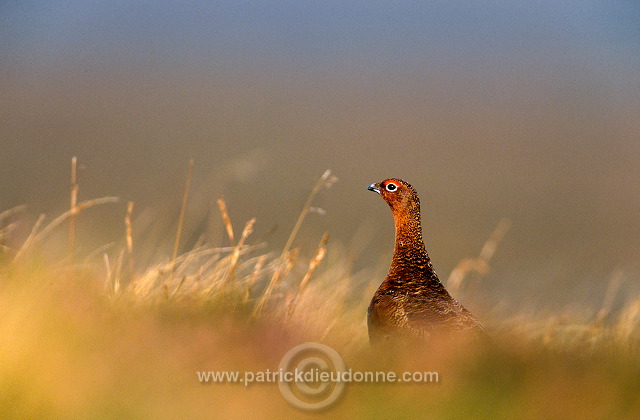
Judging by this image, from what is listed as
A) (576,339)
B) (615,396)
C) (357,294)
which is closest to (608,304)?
(576,339)

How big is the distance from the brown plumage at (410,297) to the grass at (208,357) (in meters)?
0.21

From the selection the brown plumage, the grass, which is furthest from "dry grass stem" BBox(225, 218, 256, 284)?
the brown plumage

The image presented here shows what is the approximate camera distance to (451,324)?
4285 millimetres

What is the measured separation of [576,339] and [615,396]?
6.62ft

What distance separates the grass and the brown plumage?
0.70ft

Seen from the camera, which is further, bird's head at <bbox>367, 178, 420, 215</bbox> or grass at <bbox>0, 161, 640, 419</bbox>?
bird's head at <bbox>367, 178, 420, 215</bbox>

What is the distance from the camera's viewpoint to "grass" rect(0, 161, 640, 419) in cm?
315

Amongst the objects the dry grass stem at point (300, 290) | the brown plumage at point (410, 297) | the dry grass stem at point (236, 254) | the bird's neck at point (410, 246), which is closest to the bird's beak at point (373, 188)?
the brown plumage at point (410, 297)

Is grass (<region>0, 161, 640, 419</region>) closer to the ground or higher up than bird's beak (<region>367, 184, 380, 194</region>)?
closer to the ground

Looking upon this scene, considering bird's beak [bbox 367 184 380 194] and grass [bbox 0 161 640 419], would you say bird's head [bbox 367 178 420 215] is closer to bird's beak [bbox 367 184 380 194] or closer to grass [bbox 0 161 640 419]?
bird's beak [bbox 367 184 380 194]

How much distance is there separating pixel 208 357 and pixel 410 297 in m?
1.50

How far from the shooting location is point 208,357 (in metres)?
3.49

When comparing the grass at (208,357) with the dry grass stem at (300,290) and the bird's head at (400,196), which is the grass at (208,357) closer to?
the dry grass stem at (300,290)

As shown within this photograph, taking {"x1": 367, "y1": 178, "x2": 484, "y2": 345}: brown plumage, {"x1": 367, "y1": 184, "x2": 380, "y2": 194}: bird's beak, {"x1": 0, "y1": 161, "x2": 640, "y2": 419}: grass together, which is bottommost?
{"x1": 0, "y1": 161, "x2": 640, "y2": 419}: grass
